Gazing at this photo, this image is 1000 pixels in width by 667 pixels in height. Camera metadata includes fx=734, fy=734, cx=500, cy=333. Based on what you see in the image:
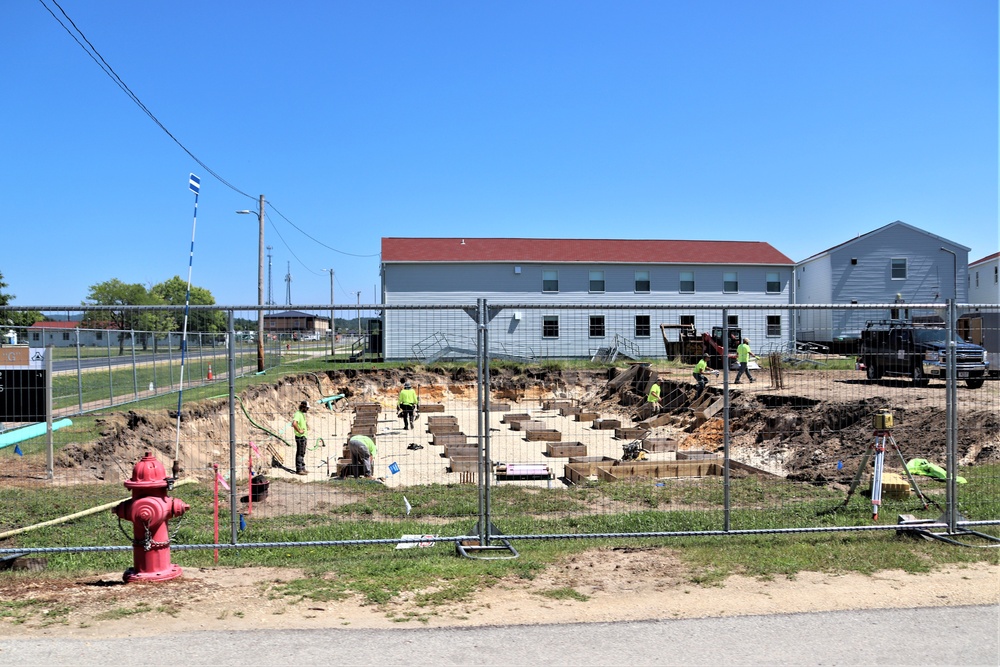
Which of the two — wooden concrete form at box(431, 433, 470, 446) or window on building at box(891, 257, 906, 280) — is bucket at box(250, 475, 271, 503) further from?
window on building at box(891, 257, 906, 280)

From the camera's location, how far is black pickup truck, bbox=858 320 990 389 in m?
9.88

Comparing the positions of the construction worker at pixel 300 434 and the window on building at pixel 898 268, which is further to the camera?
the window on building at pixel 898 268

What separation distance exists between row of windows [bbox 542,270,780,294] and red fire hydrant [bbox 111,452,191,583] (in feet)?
126

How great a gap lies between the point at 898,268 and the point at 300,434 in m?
42.9

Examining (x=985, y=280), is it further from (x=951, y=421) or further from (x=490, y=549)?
(x=490, y=549)


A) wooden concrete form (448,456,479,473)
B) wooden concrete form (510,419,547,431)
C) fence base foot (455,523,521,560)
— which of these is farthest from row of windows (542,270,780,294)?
fence base foot (455,523,521,560)

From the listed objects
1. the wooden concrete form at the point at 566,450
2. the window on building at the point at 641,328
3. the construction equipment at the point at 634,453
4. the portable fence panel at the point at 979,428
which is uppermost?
the window on building at the point at 641,328

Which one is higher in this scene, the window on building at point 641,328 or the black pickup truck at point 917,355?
the window on building at point 641,328

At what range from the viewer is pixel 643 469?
14.8 metres

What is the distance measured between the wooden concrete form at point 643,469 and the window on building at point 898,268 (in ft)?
122

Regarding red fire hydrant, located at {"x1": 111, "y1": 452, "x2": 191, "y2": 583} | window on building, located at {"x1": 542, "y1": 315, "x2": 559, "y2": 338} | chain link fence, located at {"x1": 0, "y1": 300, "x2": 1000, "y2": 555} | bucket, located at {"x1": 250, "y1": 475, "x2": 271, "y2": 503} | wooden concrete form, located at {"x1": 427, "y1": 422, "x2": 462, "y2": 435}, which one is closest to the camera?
red fire hydrant, located at {"x1": 111, "y1": 452, "x2": 191, "y2": 583}

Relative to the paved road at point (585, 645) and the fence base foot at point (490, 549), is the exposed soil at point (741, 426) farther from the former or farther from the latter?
the paved road at point (585, 645)

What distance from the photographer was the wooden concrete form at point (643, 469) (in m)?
14.7

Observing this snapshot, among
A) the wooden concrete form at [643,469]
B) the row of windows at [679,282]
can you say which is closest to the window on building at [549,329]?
the wooden concrete form at [643,469]
